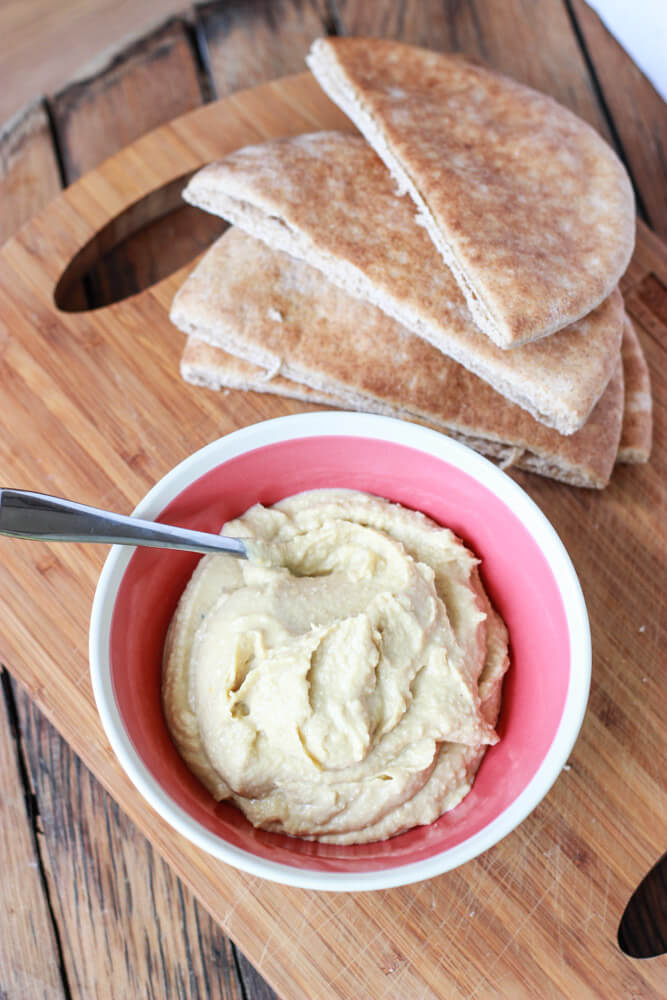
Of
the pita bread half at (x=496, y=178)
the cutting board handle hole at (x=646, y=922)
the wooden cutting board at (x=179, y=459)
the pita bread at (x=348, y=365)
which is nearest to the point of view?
the wooden cutting board at (x=179, y=459)

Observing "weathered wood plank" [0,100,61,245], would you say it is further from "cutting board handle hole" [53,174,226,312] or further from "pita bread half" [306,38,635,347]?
"pita bread half" [306,38,635,347]

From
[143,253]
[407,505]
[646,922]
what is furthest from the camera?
[143,253]

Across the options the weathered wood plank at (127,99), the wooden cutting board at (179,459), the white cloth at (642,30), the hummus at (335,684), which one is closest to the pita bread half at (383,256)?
the wooden cutting board at (179,459)

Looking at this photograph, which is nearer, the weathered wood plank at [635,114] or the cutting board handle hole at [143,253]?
the cutting board handle hole at [143,253]

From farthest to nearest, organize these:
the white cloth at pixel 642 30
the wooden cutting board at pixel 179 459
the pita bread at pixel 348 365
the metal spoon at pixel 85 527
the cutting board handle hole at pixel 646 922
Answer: the white cloth at pixel 642 30
the cutting board handle hole at pixel 646 922
the pita bread at pixel 348 365
the wooden cutting board at pixel 179 459
the metal spoon at pixel 85 527

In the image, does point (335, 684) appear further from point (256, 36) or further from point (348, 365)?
point (256, 36)

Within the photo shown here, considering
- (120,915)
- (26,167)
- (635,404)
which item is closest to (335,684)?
(120,915)

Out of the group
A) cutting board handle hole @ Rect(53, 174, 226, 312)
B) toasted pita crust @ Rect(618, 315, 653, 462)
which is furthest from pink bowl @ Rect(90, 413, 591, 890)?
cutting board handle hole @ Rect(53, 174, 226, 312)

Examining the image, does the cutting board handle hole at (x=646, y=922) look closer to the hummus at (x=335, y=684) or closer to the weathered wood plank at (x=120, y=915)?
the hummus at (x=335, y=684)
